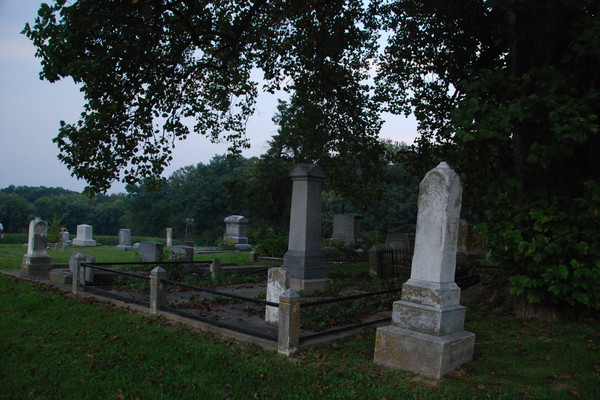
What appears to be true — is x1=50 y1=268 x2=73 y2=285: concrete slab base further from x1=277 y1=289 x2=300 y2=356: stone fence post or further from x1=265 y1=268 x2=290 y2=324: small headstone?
x1=277 y1=289 x2=300 y2=356: stone fence post

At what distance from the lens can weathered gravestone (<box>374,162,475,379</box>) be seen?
18.9ft

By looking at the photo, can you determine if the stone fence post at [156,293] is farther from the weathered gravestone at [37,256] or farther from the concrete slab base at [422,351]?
the weathered gravestone at [37,256]

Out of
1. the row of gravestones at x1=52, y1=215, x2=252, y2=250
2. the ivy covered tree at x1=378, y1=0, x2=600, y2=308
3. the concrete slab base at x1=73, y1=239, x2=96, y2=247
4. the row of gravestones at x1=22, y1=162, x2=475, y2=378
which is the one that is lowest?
the concrete slab base at x1=73, y1=239, x2=96, y2=247

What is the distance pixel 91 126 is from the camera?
9672 mm

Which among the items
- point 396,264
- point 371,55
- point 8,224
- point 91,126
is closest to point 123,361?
point 91,126

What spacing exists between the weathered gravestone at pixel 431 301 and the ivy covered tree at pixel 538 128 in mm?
1248

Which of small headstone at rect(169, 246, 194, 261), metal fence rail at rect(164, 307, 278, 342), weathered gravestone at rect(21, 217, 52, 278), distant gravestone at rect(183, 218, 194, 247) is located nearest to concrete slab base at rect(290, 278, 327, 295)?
metal fence rail at rect(164, 307, 278, 342)

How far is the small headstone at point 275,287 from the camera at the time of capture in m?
8.14

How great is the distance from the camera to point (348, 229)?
2656cm

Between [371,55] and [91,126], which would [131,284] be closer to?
[91,126]

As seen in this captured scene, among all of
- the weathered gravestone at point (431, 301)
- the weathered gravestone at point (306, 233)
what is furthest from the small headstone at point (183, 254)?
the weathered gravestone at point (431, 301)

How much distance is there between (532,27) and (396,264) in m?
9.41

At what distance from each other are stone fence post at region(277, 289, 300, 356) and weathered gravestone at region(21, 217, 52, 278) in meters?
9.98

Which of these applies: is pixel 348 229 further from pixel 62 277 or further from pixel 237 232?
pixel 62 277
